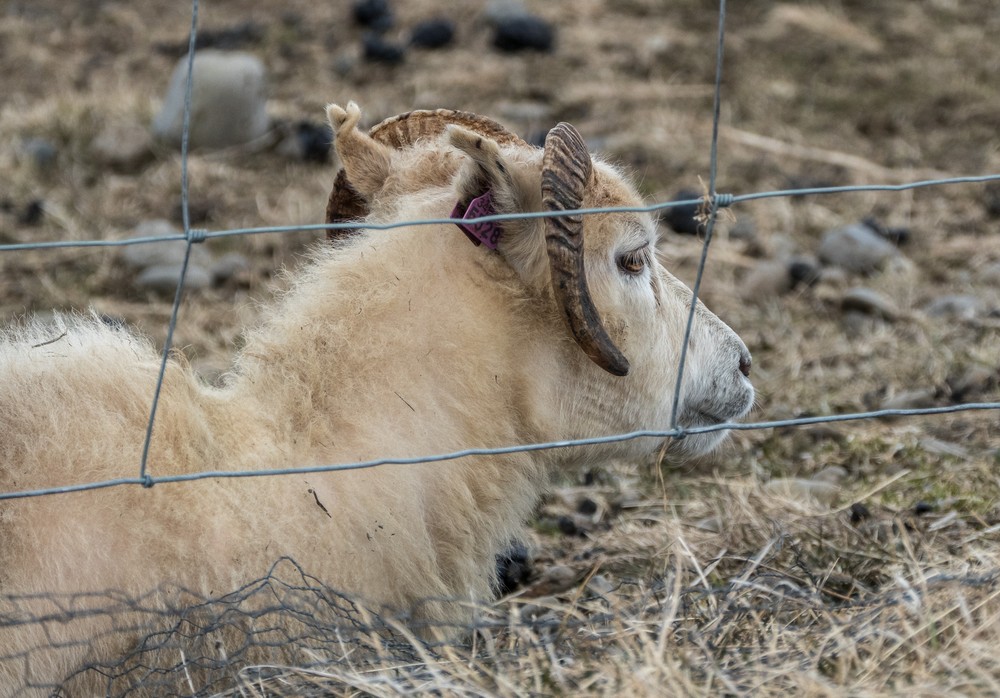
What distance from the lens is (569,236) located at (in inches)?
139

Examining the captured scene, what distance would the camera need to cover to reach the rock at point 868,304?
24.3 ft

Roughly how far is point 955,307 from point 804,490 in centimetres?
261

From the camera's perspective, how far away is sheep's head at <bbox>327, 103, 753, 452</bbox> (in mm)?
3562

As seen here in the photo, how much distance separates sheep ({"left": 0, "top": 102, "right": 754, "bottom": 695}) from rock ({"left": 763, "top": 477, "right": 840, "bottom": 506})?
131 centimetres

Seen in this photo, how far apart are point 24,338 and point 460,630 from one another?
1.70 meters

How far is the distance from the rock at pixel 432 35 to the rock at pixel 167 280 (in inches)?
215

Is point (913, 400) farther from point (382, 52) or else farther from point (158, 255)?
point (382, 52)

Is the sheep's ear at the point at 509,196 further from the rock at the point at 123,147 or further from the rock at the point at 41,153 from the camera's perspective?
the rock at the point at 41,153

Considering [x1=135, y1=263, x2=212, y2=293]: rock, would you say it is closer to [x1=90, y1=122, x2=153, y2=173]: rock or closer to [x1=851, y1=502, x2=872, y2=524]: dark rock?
[x1=90, y1=122, x2=153, y2=173]: rock

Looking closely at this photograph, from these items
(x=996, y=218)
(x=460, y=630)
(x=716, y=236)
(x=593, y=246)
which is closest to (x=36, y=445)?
(x=460, y=630)

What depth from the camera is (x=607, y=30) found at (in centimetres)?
1296

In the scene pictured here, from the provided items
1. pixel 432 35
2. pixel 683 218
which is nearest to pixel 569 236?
pixel 683 218

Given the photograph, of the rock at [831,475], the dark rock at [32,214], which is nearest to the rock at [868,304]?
the rock at [831,475]

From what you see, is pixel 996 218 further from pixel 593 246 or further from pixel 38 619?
pixel 38 619
